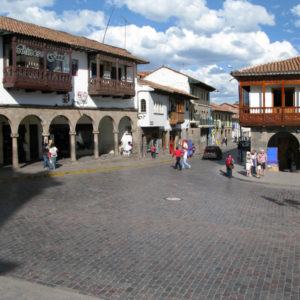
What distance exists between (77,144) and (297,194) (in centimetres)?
1998

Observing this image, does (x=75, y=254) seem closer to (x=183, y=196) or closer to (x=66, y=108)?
(x=183, y=196)

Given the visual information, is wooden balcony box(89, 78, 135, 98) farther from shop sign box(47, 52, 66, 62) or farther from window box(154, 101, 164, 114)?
window box(154, 101, 164, 114)

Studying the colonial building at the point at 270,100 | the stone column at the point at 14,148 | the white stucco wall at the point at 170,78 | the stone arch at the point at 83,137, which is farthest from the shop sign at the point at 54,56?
the white stucco wall at the point at 170,78

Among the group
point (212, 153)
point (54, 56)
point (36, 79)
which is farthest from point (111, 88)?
point (212, 153)

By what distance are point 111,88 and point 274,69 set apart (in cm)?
1176

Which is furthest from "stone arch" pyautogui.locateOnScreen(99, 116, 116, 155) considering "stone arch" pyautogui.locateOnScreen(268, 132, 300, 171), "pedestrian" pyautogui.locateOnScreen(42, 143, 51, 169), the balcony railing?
the balcony railing

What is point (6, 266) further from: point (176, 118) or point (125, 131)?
point (176, 118)

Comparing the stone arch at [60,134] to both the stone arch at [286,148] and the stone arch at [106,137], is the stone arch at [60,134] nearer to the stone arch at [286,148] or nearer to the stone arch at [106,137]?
the stone arch at [106,137]

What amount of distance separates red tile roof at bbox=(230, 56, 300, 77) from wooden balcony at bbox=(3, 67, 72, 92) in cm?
1096

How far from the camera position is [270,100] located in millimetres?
25078

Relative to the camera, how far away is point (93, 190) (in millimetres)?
15883

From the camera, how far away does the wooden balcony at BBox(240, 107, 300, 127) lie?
23.6m

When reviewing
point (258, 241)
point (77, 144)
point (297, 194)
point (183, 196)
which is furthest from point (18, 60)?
point (258, 241)

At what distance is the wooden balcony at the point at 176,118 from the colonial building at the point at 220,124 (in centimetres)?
1979
